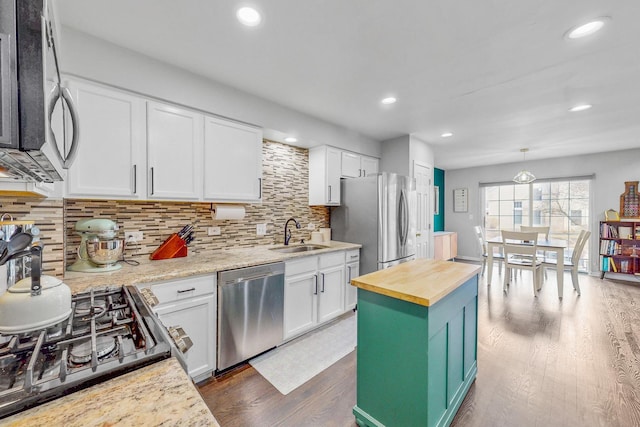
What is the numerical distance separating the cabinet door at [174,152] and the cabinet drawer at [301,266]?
1.01 m

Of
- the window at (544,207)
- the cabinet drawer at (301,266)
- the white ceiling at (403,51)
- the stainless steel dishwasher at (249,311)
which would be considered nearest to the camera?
the white ceiling at (403,51)

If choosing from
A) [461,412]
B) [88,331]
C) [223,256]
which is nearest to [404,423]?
[461,412]

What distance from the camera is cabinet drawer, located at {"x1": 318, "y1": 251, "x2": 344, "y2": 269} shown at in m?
2.83

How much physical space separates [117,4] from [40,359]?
184cm

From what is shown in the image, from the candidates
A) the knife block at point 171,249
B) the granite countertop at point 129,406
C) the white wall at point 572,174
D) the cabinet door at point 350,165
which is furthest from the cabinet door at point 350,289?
the white wall at point 572,174

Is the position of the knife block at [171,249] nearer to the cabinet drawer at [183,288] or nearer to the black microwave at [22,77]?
the cabinet drawer at [183,288]

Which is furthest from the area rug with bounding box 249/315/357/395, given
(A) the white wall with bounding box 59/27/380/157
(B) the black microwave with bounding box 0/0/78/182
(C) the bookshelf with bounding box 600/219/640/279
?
(C) the bookshelf with bounding box 600/219/640/279

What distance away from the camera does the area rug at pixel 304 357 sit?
206 cm

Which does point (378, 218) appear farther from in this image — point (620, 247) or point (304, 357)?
point (620, 247)

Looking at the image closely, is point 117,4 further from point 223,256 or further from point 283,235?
point 283,235

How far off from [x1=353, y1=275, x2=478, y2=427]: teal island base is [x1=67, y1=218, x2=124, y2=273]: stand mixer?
1681mm

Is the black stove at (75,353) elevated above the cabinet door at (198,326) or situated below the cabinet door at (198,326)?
above

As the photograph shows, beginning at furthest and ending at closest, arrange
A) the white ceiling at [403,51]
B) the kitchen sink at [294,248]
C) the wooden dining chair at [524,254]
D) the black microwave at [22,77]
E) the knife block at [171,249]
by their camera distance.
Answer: the wooden dining chair at [524,254], the kitchen sink at [294,248], the knife block at [171,249], the white ceiling at [403,51], the black microwave at [22,77]

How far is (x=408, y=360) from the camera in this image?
142 cm
